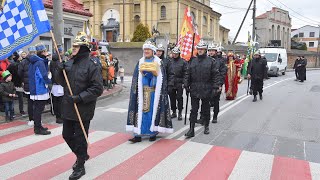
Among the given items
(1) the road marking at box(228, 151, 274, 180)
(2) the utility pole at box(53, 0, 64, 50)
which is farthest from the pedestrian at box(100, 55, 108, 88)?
(1) the road marking at box(228, 151, 274, 180)

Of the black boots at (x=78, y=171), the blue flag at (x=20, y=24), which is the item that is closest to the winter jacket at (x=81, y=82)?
the black boots at (x=78, y=171)

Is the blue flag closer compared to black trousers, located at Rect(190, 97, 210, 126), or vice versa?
the blue flag

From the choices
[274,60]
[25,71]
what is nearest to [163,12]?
[274,60]

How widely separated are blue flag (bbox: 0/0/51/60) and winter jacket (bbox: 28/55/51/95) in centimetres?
165

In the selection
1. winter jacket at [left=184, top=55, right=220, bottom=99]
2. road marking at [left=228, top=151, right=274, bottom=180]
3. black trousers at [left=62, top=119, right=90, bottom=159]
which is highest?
winter jacket at [left=184, top=55, right=220, bottom=99]

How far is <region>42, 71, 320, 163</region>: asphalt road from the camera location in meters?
6.86

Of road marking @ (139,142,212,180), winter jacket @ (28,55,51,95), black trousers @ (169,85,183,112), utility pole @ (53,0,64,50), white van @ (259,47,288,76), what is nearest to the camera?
road marking @ (139,142,212,180)

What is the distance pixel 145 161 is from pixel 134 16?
161 ft

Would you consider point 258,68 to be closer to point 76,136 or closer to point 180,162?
point 180,162

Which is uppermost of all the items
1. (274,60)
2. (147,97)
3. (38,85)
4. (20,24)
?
(274,60)

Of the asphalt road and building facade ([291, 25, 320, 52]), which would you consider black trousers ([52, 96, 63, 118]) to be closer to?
the asphalt road

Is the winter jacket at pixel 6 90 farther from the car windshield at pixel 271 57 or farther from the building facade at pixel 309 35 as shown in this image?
the building facade at pixel 309 35

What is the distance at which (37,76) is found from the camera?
306 inches

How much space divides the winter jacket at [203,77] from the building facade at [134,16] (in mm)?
41452
